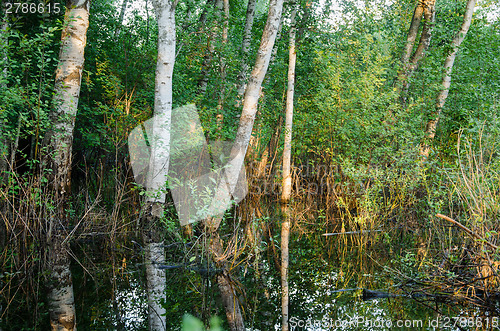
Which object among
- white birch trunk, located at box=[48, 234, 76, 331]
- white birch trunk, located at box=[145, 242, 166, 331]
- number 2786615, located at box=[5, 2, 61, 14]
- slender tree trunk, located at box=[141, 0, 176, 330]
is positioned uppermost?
number 2786615, located at box=[5, 2, 61, 14]

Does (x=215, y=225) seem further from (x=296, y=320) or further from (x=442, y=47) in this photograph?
(x=442, y=47)

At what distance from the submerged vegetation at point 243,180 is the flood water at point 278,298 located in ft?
0.08

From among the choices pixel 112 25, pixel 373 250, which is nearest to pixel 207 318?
pixel 373 250

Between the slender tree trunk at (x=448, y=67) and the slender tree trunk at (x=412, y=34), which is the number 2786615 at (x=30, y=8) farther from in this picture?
the slender tree trunk at (x=448, y=67)

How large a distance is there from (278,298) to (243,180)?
141 inches

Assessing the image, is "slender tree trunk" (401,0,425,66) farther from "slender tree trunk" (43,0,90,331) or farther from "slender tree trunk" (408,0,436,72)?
"slender tree trunk" (43,0,90,331)

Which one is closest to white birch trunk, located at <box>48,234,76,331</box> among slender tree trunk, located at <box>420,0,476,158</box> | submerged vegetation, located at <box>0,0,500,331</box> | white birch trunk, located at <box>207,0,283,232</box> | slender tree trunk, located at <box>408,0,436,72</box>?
submerged vegetation, located at <box>0,0,500,331</box>

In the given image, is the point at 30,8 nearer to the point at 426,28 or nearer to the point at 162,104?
the point at 162,104

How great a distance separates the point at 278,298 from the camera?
3992mm

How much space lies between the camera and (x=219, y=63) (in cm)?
839

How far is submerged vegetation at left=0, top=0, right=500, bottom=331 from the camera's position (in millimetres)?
3775

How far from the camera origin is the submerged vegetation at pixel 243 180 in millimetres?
3775

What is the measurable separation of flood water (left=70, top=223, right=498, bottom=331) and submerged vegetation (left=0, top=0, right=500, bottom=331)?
0.9 inches

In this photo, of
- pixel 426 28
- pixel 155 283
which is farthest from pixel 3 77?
pixel 426 28
